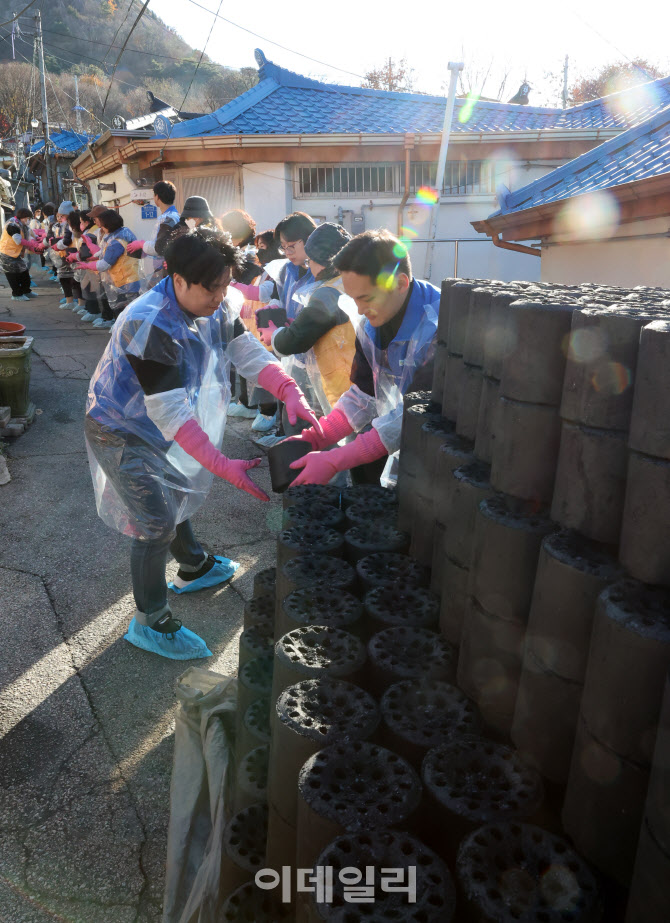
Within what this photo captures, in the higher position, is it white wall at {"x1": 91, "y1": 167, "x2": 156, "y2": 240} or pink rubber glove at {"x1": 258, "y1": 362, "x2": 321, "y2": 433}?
white wall at {"x1": 91, "y1": 167, "x2": 156, "y2": 240}

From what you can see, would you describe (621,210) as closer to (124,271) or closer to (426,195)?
(124,271)

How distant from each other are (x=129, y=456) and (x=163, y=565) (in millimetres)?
616

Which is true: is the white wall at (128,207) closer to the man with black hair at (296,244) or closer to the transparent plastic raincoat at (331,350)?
the man with black hair at (296,244)

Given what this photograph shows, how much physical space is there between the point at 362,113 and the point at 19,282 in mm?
8853

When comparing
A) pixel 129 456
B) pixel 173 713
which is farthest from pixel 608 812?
pixel 129 456

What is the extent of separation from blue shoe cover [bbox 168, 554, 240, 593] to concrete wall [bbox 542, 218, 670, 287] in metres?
4.30

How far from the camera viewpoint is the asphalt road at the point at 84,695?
2.15 meters

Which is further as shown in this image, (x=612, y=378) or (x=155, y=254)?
(x=155, y=254)

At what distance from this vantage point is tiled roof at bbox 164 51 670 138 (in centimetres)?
1238

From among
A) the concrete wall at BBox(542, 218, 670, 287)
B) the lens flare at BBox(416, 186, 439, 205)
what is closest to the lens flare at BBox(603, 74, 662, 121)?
the lens flare at BBox(416, 186, 439, 205)

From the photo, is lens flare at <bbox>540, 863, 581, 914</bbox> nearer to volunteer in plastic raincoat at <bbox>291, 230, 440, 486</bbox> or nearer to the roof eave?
volunteer in plastic raincoat at <bbox>291, 230, 440, 486</bbox>

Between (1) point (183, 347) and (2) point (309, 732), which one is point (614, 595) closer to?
(2) point (309, 732)

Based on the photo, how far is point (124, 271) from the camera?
972 centimetres

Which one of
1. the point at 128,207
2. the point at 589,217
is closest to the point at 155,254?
the point at 589,217
